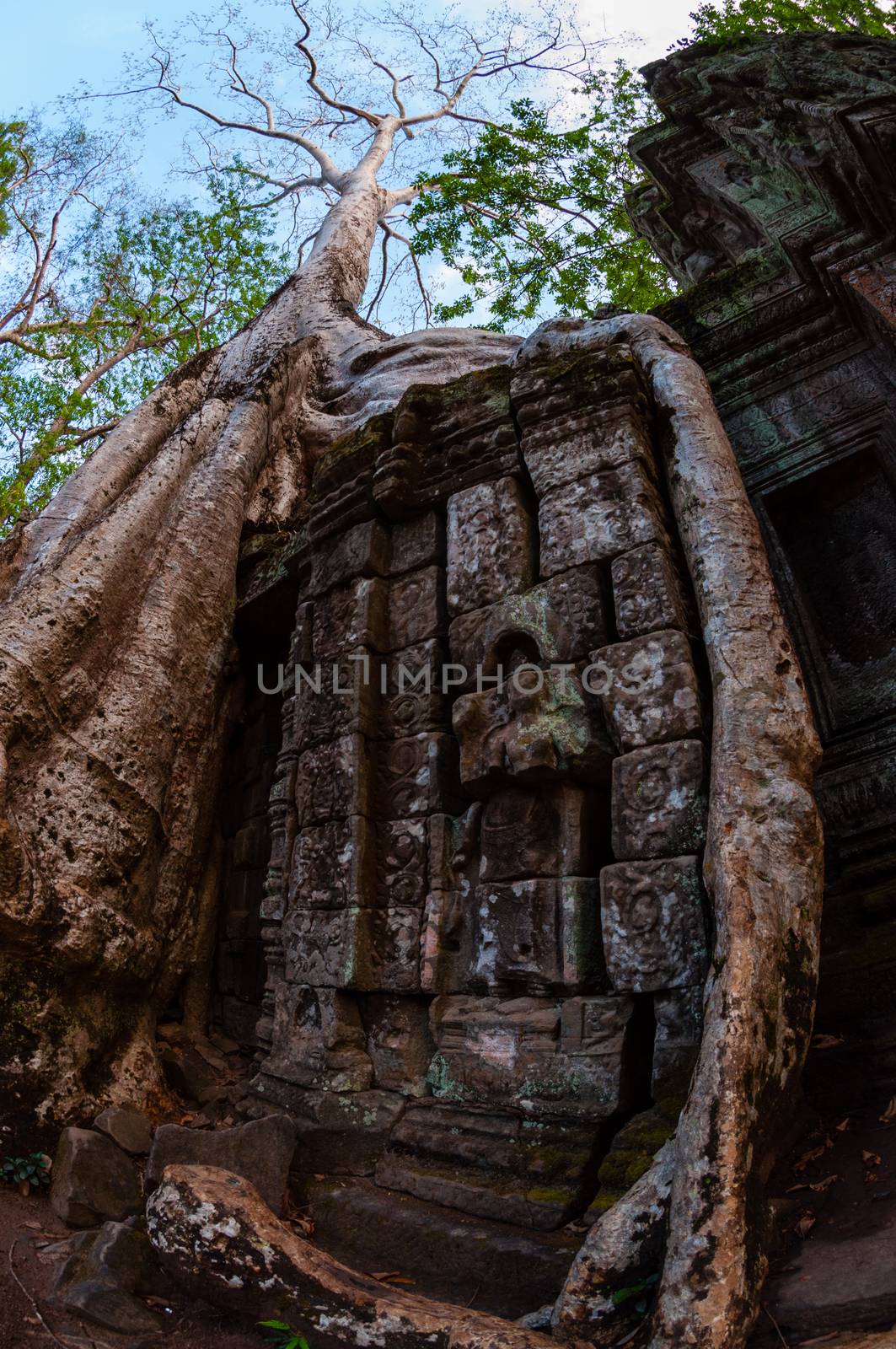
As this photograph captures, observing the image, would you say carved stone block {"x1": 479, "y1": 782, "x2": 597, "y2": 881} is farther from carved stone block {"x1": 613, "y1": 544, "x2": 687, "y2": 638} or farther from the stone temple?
carved stone block {"x1": 613, "y1": 544, "x2": 687, "y2": 638}

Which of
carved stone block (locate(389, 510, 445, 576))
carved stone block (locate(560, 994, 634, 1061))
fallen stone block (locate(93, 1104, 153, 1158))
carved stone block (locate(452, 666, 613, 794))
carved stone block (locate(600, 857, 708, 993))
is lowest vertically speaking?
fallen stone block (locate(93, 1104, 153, 1158))

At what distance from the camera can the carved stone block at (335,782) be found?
11.7ft

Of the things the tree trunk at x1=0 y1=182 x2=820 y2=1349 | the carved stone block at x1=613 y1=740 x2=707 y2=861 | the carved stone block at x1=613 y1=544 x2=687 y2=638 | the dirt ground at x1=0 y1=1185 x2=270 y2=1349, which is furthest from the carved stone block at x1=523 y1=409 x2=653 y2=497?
the dirt ground at x1=0 y1=1185 x2=270 y2=1349

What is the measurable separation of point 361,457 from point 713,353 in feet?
7.30

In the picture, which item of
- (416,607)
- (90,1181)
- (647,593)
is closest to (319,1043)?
(90,1181)

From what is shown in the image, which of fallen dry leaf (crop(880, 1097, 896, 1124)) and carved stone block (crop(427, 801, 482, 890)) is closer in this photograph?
fallen dry leaf (crop(880, 1097, 896, 1124))

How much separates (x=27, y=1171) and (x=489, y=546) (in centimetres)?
283

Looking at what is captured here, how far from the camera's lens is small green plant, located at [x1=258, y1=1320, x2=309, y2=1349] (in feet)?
6.92

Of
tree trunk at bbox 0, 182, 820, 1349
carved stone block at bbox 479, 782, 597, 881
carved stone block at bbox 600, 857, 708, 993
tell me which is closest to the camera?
tree trunk at bbox 0, 182, 820, 1349

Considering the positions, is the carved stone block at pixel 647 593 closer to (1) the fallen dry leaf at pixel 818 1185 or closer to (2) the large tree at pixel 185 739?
(2) the large tree at pixel 185 739

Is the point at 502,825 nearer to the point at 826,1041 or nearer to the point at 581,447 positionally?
the point at 826,1041

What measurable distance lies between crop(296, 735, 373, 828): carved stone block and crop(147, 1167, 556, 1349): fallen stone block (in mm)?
1409

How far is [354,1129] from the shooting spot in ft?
9.77

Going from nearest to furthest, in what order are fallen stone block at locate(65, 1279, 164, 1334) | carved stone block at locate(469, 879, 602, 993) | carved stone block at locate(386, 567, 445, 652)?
fallen stone block at locate(65, 1279, 164, 1334)
carved stone block at locate(469, 879, 602, 993)
carved stone block at locate(386, 567, 445, 652)
